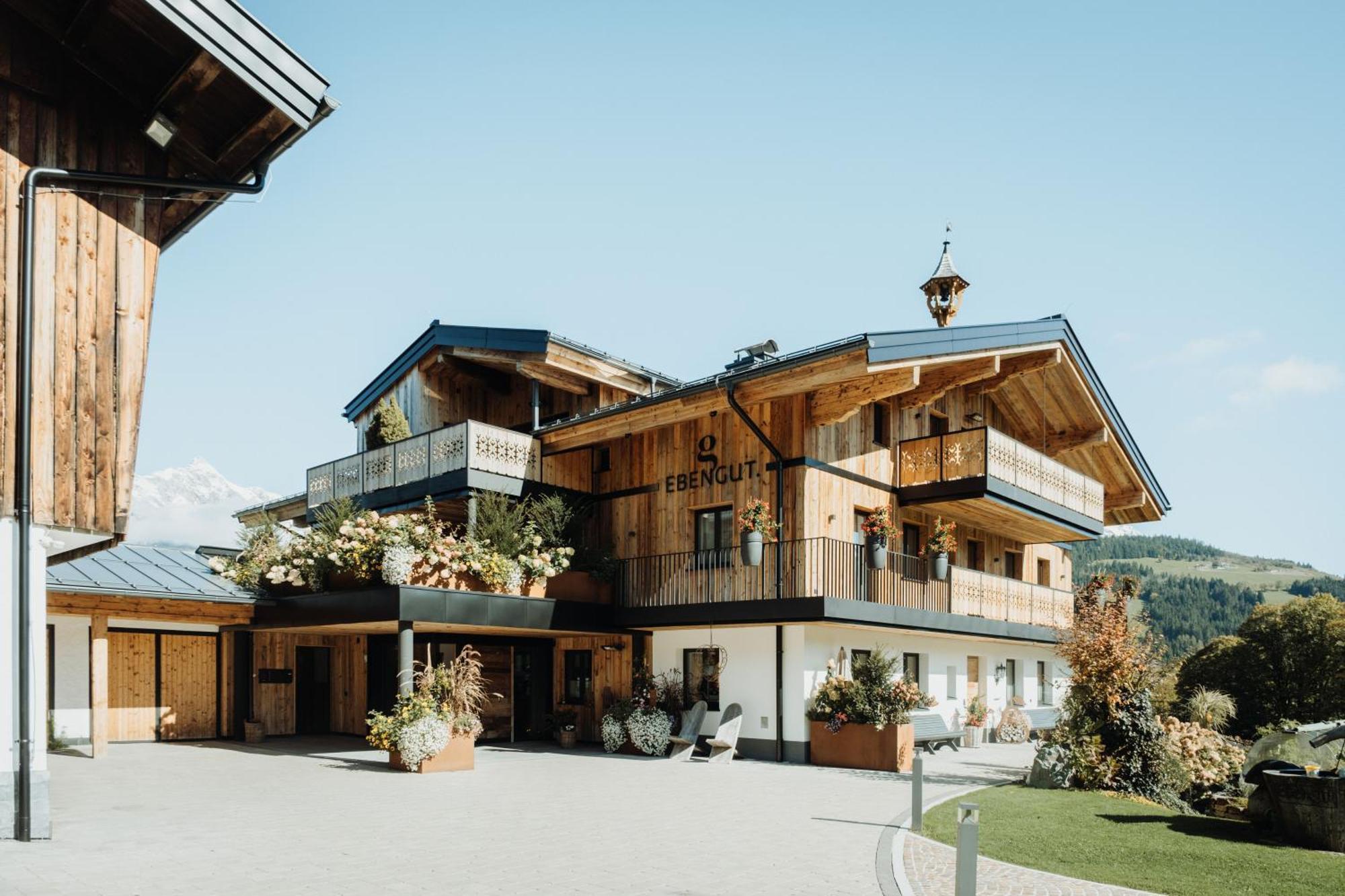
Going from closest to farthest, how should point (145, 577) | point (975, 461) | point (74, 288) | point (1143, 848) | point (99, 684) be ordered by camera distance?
point (74, 288)
point (1143, 848)
point (99, 684)
point (145, 577)
point (975, 461)

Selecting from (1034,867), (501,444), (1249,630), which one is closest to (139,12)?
(1034,867)

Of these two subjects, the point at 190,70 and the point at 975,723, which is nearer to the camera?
the point at 190,70

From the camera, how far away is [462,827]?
10.7 metres

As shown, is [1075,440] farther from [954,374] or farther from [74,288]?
[74,288]

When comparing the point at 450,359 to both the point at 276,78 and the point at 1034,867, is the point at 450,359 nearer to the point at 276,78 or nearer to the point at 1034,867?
the point at 276,78

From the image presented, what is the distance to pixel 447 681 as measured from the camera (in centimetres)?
1636

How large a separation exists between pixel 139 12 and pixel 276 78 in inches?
44.2

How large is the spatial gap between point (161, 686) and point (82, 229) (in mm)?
14188

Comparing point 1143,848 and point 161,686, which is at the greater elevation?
point 1143,848

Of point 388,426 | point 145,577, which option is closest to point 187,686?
point 145,577

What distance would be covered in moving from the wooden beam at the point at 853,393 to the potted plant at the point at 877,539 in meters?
1.87

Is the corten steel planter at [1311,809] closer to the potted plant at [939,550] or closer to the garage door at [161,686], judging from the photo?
the potted plant at [939,550]

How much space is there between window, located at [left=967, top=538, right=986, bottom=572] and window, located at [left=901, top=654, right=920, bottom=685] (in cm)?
342

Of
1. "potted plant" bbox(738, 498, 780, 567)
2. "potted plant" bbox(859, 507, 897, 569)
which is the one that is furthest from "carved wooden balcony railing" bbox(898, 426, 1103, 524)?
"potted plant" bbox(738, 498, 780, 567)
